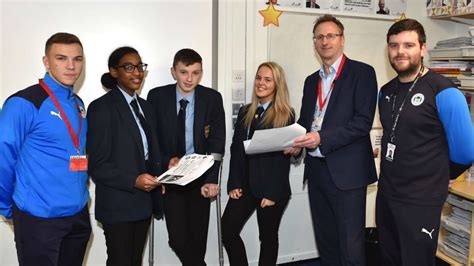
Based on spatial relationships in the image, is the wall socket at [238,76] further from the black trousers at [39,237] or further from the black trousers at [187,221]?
the black trousers at [39,237]

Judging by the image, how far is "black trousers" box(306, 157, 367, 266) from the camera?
224cm

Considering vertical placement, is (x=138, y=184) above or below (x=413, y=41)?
below

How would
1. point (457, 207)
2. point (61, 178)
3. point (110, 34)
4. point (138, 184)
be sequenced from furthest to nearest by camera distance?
1. point (457, 207)
2. point (110, 34)
3. point (138, 184)
4. point (61, 178)

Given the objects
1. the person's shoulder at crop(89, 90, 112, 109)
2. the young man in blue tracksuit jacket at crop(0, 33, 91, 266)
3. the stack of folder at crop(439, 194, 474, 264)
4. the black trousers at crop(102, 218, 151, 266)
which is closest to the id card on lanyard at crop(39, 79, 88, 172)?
the young man in blue tracksuit jacket at crop(0, 33, 91, 266)

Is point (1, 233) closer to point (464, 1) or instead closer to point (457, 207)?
point (457, 207)

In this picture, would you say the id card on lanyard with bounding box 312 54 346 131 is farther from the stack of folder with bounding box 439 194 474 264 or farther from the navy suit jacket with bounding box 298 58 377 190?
the stack of folder with bounding box 439 194 474 264

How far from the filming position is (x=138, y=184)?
2039mm

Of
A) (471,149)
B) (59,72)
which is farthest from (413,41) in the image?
(59,72)

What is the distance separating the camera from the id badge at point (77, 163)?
1892mm

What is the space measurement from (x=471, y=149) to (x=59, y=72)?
6.65ft

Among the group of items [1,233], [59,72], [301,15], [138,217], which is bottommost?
[1,233]

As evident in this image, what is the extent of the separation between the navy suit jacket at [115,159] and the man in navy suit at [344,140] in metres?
0.91

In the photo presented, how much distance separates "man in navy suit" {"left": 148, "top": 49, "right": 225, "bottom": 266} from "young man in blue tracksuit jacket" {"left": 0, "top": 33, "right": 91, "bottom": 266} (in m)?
0.61

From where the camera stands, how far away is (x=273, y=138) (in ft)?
7.06
